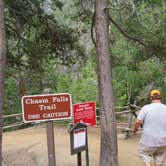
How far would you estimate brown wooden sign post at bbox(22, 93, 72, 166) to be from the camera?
6.70 metres

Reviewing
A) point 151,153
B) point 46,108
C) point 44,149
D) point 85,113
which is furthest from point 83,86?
point 46,108

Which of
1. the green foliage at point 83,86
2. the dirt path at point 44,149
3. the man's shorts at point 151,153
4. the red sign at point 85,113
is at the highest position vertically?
the green foliage at point 83,86

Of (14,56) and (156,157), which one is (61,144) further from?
(156,157)

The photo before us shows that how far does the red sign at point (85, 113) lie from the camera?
8070 millimetres

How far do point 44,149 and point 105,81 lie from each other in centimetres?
402

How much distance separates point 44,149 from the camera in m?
13.9

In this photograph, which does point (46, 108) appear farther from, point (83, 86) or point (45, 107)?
point (83, 86)

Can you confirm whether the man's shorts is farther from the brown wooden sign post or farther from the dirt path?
the dirt path

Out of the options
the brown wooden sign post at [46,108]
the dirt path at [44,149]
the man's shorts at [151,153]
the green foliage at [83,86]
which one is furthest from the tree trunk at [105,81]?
the green foliage at [83,86]

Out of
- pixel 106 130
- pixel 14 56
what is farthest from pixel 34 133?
pixel 106 130

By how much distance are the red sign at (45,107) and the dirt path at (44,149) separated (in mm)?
5225

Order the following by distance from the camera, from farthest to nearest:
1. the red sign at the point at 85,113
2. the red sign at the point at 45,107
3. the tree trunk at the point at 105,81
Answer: the tree trunk at the point at 105,81
the red sign at the point at 85,113
the red sign at the point at 45,107

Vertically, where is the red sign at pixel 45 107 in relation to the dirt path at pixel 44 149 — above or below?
above

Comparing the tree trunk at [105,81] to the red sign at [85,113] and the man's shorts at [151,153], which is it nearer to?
the red sign at [85,113]
